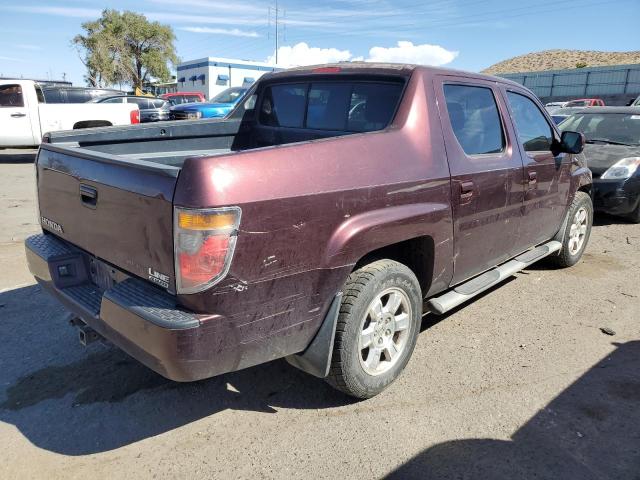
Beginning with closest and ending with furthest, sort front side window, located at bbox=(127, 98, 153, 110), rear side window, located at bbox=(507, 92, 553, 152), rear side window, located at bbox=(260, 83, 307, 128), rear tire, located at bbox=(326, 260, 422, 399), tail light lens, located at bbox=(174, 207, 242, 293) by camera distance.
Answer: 1. tail light lens, located at bbox=(174, 207, 242, 293)
2. rear tire, located at bbox=(326, 260, 422, 399)
3. rear side window, located at bbox=(260, 83, 307, 128)
4. rear side window, located at bbox=(507, 92, 553, 152)
5. front side window, located at bbox=(127, 98, 153, 110)

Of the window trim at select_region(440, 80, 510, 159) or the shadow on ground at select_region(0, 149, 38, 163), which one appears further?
the shadow on ground at select_region(0, 149, 38, 163)

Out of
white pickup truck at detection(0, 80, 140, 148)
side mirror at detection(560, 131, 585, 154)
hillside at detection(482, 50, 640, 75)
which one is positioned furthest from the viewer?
hillside at detection(482, 50, 640, 75)

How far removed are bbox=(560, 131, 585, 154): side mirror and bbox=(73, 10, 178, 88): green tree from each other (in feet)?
202

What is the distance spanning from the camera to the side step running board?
3.38 meters

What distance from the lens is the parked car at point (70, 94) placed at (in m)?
15.2

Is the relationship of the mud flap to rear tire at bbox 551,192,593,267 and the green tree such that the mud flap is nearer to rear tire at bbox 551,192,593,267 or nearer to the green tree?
rear tire at bbox 551,192,593,267

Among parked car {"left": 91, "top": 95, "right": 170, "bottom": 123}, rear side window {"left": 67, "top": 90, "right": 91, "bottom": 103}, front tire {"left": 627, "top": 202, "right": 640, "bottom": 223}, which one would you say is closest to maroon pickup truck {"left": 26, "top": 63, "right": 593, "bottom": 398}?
front tire {"left": 627, "top": 202, "right": 640, "bottom": 223}

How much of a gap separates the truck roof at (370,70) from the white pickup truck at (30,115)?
37.0 feet

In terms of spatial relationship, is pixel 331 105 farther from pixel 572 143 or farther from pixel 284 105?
pixel 572 143

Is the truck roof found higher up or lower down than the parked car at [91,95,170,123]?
higher up

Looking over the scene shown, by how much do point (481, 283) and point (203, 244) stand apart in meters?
2.35

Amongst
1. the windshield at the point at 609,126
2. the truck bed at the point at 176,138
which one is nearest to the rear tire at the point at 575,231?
the truck bed at the point at 176,138

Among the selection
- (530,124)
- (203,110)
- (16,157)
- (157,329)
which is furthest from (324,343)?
(16,157)

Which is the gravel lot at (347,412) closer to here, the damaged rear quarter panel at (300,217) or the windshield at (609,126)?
the damaged rear quarter panel at (300,217)
